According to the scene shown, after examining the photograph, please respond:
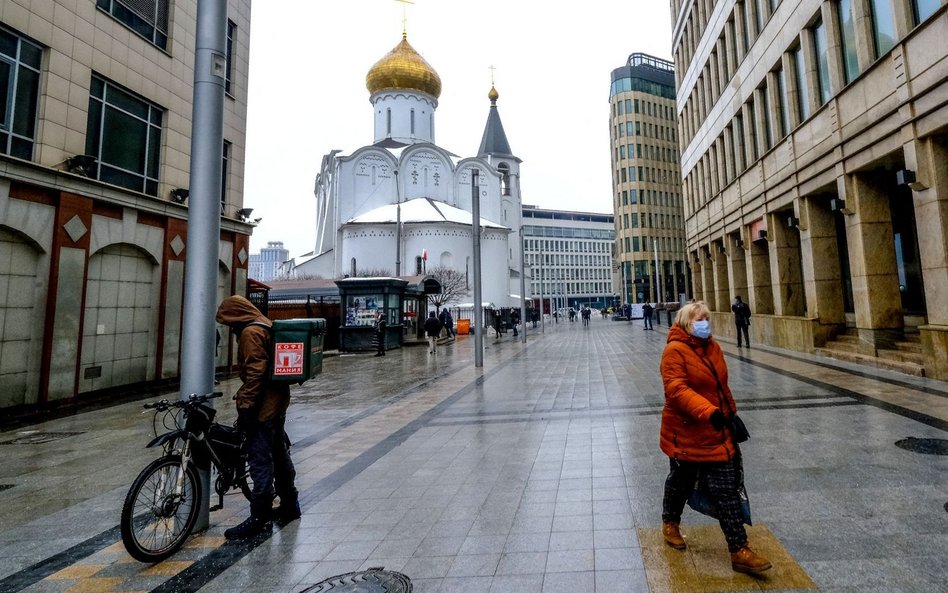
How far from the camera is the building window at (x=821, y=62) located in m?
13.3

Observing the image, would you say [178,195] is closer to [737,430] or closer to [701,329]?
[701,329]

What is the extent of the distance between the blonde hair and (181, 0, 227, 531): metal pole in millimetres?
3617

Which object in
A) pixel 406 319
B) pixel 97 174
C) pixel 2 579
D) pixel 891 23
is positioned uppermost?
pixel 891 23

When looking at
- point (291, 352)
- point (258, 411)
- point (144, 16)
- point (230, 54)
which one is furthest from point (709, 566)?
point (230, 54)

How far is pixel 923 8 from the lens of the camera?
9.66m

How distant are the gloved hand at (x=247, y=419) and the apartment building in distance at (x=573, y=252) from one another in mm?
98970

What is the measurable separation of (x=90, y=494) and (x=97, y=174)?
9.30 meters

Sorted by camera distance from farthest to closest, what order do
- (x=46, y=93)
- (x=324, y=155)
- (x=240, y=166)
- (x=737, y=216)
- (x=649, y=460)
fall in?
(x=324, y=155)
(x=737, y=216)
(x=240, y=166)
(x=46, y=93)
(x=649, y=460)

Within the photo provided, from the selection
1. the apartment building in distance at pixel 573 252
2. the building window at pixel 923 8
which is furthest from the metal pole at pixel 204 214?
the apartment building in distance at pixel 573 252

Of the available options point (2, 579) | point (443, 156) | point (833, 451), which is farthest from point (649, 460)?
point (443, 156)

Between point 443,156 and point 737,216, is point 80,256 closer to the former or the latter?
point 737,216

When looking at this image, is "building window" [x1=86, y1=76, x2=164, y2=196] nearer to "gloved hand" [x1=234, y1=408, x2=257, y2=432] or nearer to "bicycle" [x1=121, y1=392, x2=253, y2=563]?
"bicycle" [x1=121, y1=392, x2=253, y2=563]

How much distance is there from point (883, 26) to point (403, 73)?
48.6 metres

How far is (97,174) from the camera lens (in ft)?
36.4
